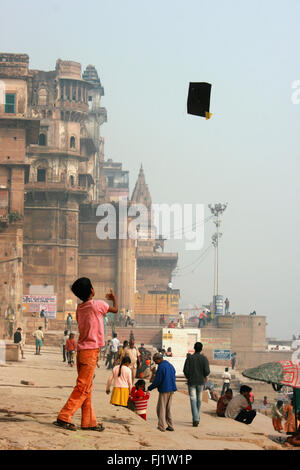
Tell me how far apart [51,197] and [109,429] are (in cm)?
4668

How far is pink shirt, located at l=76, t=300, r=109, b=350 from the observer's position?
8.25 m

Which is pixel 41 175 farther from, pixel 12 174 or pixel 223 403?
pixel 223 403

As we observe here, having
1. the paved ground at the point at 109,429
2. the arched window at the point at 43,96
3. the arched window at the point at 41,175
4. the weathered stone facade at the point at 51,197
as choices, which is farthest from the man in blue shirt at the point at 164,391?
the arched window at the point at 43,96

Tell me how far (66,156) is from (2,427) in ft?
169

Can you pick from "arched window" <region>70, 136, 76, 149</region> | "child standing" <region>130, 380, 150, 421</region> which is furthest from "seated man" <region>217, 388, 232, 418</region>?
"arched window" <region>70, 136, 76, 149</region>

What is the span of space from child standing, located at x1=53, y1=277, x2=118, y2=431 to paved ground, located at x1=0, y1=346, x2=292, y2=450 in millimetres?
188

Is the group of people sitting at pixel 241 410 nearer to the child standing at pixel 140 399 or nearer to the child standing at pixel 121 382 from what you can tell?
the child standing at pixel 140 399

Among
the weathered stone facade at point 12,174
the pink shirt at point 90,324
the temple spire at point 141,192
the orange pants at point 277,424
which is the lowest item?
the orange pants at point 277,424

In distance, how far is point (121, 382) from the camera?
11398mm

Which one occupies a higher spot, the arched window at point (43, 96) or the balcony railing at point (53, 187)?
the arched window at point (43, 96)

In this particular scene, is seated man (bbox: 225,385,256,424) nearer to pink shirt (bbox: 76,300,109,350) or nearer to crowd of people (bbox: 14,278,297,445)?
crowd of people (bbox: 14,278,297,445)

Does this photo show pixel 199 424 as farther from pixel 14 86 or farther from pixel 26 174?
pixel 14 86

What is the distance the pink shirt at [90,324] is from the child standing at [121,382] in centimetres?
311

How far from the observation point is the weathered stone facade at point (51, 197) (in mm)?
43156
